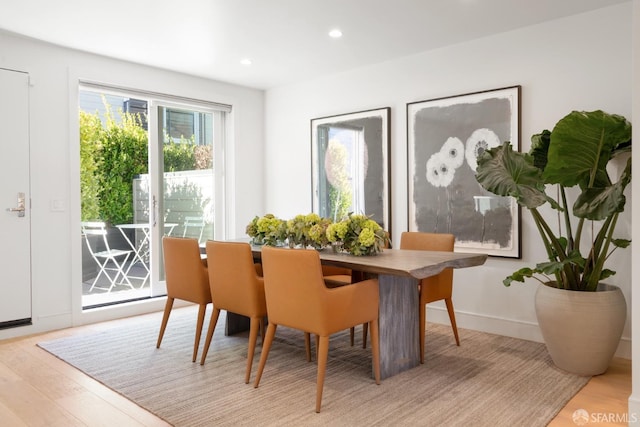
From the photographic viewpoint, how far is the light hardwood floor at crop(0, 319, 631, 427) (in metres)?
2.39

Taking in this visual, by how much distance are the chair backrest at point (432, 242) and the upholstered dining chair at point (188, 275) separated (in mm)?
1600

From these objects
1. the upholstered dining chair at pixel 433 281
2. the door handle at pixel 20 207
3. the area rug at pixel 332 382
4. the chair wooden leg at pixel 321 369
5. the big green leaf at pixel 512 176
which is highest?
the big green leaf at pixel 512 176

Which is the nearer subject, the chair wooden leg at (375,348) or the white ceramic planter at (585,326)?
the chair wooden leg at (375,348)

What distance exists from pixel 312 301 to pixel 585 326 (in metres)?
1.73

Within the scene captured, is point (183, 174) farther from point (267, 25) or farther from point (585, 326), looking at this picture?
point (585, 326)

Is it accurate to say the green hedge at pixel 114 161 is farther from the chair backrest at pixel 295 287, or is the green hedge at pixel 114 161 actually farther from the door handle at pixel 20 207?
the chair backrest at pixel 295 287

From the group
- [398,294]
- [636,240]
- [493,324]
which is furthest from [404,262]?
[493,324]

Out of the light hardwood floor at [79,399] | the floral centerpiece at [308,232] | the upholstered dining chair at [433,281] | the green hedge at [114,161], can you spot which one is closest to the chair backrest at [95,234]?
the green hedge at [114,161]

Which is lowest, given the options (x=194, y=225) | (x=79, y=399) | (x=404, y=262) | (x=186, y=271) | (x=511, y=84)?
(x=79, y=399)

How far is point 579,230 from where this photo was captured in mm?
3113

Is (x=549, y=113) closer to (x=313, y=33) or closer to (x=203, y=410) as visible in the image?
(x=313, y=33)

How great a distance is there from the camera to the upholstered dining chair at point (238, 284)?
112 inches

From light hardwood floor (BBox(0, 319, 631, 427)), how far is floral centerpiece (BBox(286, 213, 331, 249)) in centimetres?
139

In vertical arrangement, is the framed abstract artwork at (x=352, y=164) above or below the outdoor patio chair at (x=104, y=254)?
above
